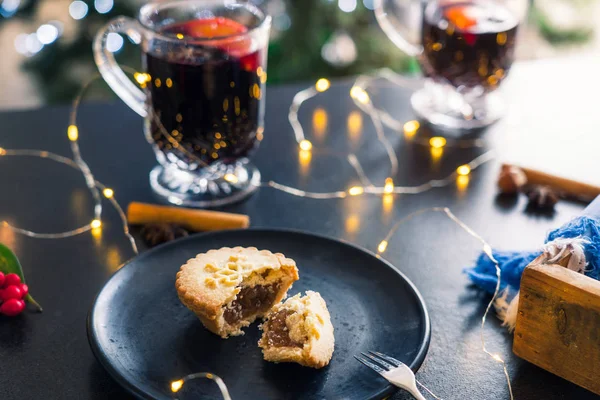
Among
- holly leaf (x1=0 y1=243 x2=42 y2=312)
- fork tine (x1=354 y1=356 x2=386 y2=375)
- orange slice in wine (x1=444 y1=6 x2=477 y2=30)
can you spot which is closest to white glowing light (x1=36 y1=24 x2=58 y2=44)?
orange slice in wine (x1=444 y1=6 x2=477 y2=30)

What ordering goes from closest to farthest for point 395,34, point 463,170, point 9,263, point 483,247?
1. point 9,263
2. point 483,247
3. point 463,170
4. point 395,34

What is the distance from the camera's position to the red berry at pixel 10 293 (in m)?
1.07

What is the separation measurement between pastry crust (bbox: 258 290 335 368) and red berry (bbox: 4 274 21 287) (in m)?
0.38

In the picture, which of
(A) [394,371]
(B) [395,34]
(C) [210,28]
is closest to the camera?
(A) [394,371]

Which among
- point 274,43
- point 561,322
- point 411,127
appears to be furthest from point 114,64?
point 274,43

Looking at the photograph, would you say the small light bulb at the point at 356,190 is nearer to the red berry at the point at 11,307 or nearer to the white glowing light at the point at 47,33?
the red berry at the point at 11,307

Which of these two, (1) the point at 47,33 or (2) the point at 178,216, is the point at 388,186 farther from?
(1) the point at 47,33

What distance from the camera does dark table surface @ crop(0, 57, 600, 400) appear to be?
0.98 metres

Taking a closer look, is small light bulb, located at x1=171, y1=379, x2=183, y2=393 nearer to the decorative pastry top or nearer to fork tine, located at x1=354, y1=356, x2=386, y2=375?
the decorative pastry top

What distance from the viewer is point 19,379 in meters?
0.96

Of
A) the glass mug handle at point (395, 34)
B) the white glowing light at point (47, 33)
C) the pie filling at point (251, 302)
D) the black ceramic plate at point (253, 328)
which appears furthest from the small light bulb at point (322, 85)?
the white glowing light at point (47, 33)

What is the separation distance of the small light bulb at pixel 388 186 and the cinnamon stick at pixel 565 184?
24 cm

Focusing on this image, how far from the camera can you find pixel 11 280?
3.60 ft

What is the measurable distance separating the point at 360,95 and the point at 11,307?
100 centimetres
